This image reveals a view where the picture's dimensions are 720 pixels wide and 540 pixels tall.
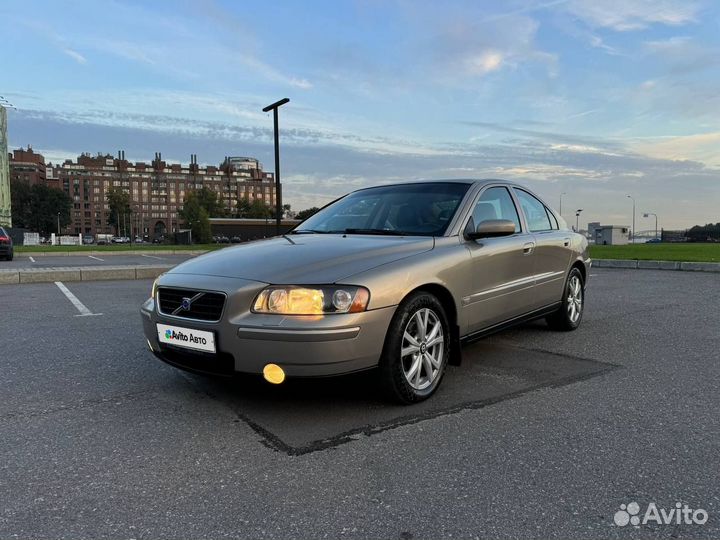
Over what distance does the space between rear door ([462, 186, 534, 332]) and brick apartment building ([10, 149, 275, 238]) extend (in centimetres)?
15713

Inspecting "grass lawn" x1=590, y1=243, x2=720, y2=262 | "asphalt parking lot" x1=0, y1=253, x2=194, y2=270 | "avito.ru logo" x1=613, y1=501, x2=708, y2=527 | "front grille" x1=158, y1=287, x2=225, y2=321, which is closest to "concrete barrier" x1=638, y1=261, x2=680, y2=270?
"grass lawn" x1=590, y1=243, x2=720, y2=262

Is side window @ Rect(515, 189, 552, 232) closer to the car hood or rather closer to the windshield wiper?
the windshield wiper

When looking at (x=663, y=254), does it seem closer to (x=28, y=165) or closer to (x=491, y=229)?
(x=491, y=229)

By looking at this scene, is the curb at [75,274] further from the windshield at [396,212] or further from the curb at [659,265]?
the curb at [659,265]

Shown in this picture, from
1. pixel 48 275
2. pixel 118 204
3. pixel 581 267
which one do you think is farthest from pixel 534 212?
pixel 118 204

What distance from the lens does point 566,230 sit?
5832mm

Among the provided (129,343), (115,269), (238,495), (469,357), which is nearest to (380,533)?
(238,495)

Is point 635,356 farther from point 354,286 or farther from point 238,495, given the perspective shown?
point 238,495

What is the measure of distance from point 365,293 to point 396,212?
58.4 inches

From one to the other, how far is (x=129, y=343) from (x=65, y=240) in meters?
78.4

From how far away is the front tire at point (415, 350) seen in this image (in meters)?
3.16

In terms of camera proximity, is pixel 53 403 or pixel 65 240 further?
pixel 65 240

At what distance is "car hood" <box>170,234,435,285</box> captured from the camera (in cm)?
306

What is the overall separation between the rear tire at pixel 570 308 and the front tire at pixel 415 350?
249cm
